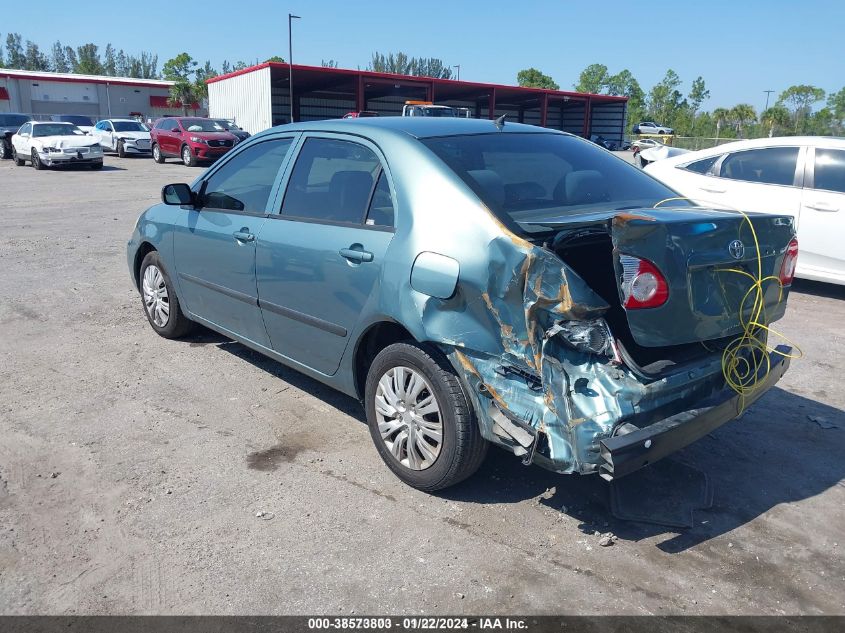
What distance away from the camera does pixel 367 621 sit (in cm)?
270

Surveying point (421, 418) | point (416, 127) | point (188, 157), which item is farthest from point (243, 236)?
point (188, 157)

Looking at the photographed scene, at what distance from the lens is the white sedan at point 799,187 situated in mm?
7305

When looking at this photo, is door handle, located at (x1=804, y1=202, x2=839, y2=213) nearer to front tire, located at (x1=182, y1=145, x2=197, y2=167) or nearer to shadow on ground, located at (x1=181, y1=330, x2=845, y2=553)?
shadow on ground, located at (x1=181, y1=330, x2=845, y2=553)

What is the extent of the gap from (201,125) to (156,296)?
2279 centimetres

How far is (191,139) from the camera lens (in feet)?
85.0

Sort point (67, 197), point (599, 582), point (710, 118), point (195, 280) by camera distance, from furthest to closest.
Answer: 1. point (710, 118)
2. point (67, 197)
3. point (195, 280)
4. point (599, 582)

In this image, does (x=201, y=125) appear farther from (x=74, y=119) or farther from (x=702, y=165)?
(x=702, y=165)

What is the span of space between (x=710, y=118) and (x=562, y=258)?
66.1 metres

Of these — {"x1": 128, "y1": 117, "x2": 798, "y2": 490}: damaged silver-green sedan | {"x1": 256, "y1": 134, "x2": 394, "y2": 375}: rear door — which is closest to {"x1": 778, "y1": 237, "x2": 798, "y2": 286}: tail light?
{"x1": 128, "y1": 117, "x2": 798, "y2": 490}: damaged silver-green sedan

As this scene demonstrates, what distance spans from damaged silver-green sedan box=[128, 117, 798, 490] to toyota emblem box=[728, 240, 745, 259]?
0.10 feet

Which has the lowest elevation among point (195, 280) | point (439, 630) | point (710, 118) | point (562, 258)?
point (439, 630)

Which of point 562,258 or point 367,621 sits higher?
point 562,258

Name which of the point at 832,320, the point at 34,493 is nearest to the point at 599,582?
the point at 34,493

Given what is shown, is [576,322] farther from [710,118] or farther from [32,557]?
[710,118]
